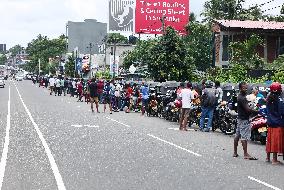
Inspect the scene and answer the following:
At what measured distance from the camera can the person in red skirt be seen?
504 inches

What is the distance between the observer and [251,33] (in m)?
49.0

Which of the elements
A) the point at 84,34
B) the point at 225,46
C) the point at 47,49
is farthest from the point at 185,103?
the point at 47,49

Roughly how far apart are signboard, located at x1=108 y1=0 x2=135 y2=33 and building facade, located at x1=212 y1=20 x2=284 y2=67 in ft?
57.7

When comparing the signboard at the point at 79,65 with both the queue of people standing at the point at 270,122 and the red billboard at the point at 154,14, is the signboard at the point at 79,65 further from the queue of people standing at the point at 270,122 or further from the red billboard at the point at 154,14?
the queue of people standing at the point at 270,122

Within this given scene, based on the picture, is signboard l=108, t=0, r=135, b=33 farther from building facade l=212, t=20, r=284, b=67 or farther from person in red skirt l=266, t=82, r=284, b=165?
person in red skirt l=266, t=82, r=284, b=165

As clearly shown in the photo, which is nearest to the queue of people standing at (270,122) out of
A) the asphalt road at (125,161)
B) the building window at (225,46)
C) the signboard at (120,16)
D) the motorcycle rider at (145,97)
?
the asphalt road at (125,161)

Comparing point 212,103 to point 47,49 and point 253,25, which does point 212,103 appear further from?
point 47,49

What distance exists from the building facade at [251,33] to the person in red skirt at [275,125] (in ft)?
118

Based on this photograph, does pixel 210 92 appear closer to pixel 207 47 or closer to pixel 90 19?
pixel 207 47

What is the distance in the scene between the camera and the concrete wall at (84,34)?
128875 mm

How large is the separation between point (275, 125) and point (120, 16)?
5463 cm

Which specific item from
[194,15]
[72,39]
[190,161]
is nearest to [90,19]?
[72,39]

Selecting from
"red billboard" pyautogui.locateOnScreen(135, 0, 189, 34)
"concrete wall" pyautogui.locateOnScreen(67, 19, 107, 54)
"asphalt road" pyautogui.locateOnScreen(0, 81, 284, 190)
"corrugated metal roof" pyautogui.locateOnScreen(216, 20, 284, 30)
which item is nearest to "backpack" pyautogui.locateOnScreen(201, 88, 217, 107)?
"asphalt road" pyautogui.locateOnScreen(0, 81, 284, 190)

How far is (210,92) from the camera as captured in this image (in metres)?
21.0
